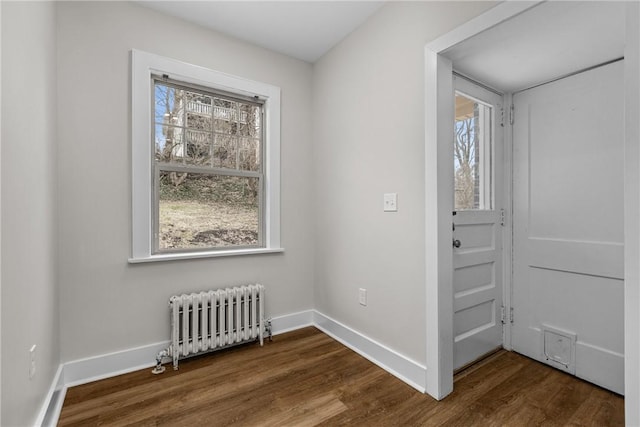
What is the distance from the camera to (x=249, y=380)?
1.95 meters

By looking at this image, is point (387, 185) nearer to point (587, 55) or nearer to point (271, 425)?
point (587, 55)

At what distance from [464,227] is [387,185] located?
63 centimetres

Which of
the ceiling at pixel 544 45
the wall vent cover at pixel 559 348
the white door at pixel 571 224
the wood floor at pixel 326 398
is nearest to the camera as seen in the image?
the ceiling at pixel 544 45

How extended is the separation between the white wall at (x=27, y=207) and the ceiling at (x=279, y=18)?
0.86 m

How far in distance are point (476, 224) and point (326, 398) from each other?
5.15 feet

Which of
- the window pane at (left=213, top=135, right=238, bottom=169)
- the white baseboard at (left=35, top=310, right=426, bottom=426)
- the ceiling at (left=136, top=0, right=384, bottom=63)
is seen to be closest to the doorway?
the white baseboard at (left=35, top=310, right=426, bottom=426)

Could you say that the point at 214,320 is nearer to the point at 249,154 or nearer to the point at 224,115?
the point at 249,154

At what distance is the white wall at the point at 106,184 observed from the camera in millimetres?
1872

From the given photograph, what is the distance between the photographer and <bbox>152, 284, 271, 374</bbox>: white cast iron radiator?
213cm

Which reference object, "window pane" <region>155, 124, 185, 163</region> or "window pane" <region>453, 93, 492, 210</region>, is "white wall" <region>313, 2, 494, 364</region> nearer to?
"window pane" <region>453, 93, 492, 210</region>

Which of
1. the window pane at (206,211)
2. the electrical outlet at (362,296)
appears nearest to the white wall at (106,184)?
the window pane at (206,211)

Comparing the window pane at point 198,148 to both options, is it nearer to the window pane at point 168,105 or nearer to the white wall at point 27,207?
the window pane at point 168,105

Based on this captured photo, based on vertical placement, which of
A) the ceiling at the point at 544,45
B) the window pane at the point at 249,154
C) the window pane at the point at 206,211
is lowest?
the window pane at the point at 206,211

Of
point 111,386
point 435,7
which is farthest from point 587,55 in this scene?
point 111,386
